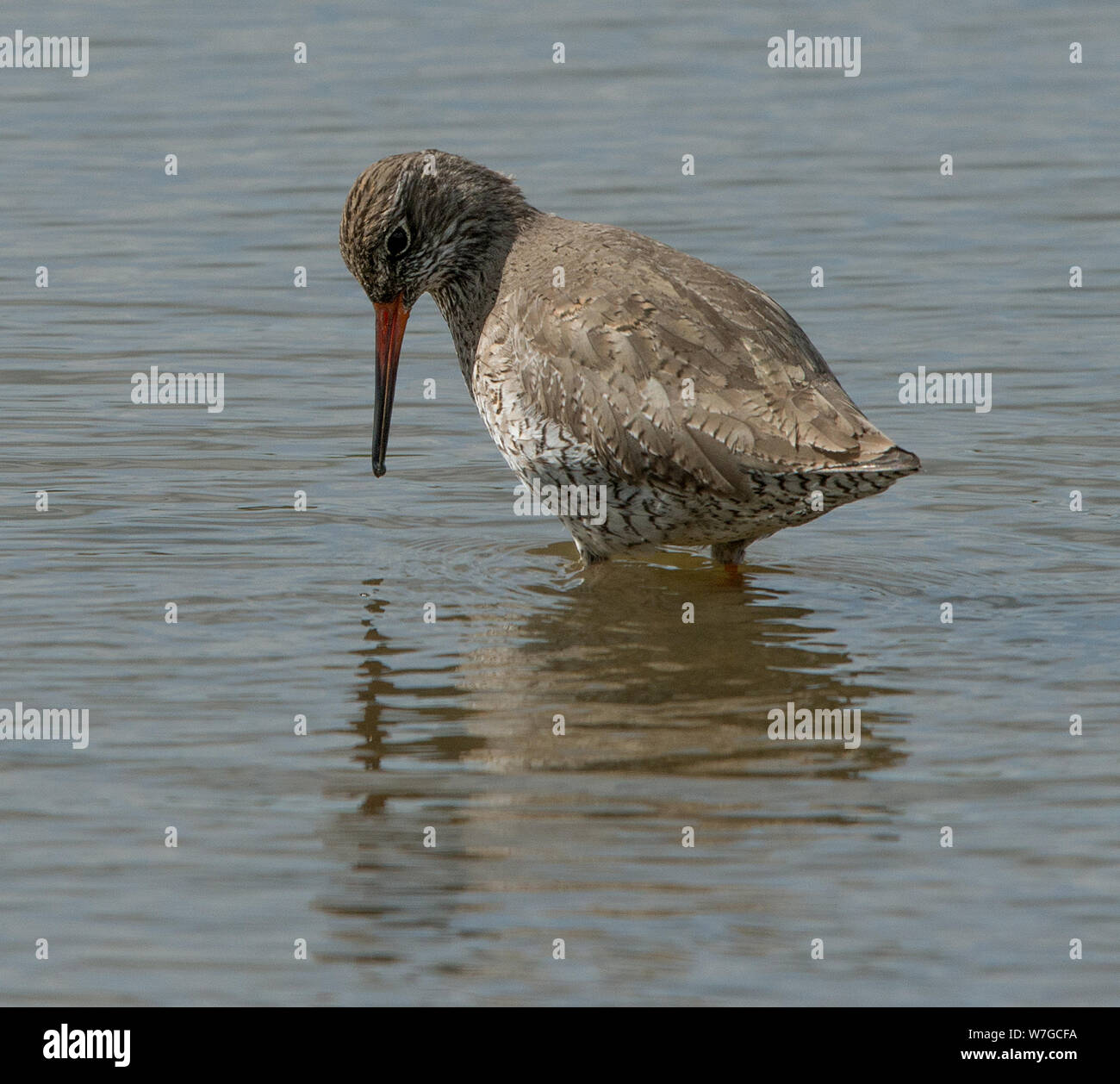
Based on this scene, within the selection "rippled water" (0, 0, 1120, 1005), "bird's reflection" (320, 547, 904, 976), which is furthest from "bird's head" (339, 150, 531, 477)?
Result: "bird's reflection" (320, 547, 904, 976)

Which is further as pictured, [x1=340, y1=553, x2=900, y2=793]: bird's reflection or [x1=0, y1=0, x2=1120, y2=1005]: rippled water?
[x1=340, y1=553, x2=900, y2=793]: bird's reflection

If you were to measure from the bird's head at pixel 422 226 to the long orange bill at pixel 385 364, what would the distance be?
0.4 inches

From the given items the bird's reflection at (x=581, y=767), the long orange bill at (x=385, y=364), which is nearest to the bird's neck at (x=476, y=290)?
the long orange bill at (x=385, y=364)

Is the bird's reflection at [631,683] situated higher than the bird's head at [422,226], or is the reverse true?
the bird's head at [422,226]

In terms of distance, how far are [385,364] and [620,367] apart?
194 centimetres

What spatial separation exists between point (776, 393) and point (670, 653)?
1274mm

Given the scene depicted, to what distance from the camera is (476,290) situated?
10.5 m

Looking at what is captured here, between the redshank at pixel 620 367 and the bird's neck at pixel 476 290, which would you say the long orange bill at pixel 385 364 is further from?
the bird's neck at pixel 476 290

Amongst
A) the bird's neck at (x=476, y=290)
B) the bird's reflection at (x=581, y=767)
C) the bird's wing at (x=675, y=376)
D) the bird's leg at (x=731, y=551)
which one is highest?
the bird's neck at (x=476, y=290)

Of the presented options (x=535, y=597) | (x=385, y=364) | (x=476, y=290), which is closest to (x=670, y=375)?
(x=535, y=597)

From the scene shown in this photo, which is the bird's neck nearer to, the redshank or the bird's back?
the redshank

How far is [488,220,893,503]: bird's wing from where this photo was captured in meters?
9.10

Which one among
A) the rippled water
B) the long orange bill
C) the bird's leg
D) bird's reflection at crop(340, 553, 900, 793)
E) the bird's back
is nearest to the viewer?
the rippled water

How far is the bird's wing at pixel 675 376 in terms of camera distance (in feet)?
29.9
